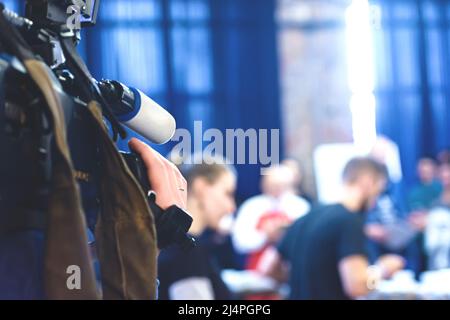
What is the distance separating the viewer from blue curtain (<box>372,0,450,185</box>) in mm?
5695

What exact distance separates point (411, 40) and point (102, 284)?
5.13 metres

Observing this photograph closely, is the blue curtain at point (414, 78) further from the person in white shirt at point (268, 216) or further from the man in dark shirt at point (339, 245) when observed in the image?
the man in dark shirt at point (339, 245)

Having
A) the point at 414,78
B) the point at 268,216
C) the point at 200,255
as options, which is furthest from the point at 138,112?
the point at 414,78

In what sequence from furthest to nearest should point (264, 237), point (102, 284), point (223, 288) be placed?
point (264, 237) < point (223, 288) < point (102, 284)

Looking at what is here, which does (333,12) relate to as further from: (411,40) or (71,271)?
(71,271)

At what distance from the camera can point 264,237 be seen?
13.4ft

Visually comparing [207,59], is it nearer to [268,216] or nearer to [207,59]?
[207,59]

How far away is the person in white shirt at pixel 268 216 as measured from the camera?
406 cm

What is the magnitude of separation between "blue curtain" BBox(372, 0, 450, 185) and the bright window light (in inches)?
2.7

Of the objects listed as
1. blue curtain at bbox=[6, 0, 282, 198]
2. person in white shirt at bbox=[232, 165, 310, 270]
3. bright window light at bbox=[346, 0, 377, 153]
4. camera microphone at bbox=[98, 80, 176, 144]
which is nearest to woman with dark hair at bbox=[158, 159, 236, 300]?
camera microphone at bbox=[98, 80, 176, 144]

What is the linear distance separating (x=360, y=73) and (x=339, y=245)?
3.61 m

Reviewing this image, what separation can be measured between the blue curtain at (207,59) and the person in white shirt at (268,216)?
0.50 metres

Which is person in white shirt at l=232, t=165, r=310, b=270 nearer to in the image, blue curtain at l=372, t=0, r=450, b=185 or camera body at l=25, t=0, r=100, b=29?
blue curtain at l=372, t=0, r=450, b=185
